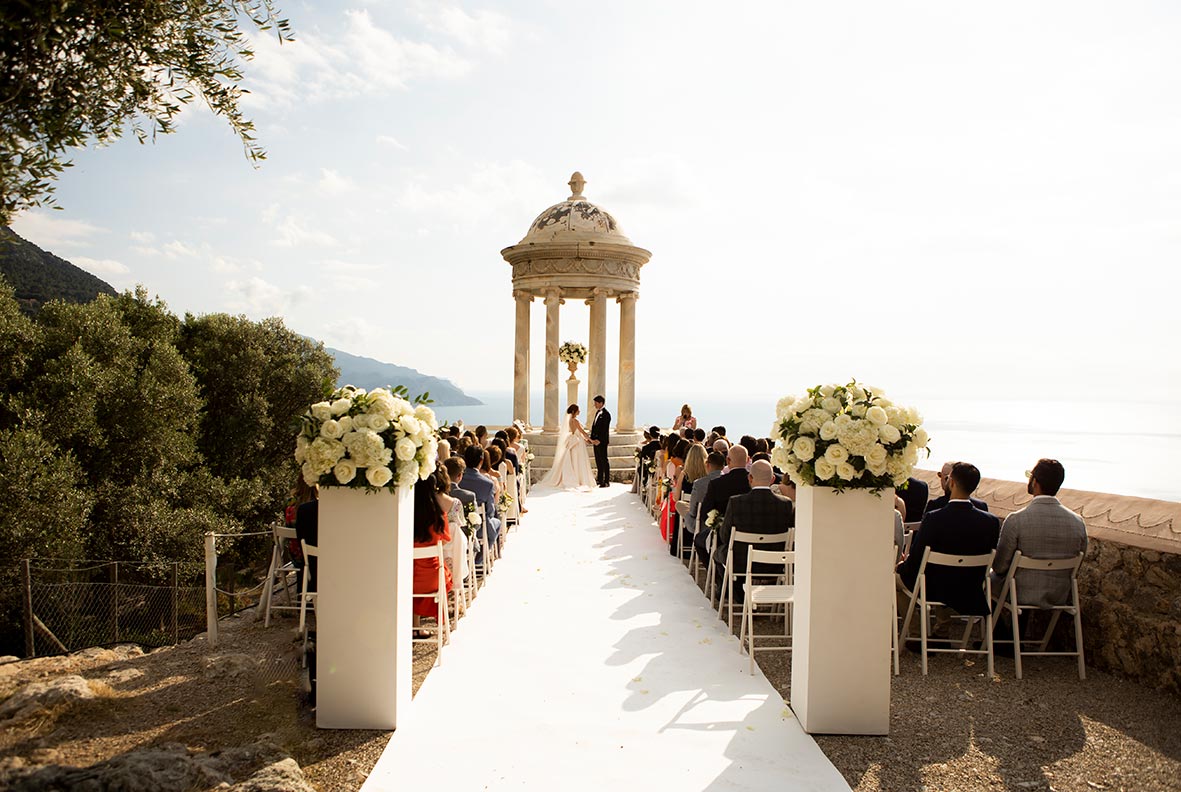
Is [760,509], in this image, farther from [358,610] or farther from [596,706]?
[358,610]

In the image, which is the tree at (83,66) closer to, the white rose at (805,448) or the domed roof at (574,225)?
the white rose at (805,448)

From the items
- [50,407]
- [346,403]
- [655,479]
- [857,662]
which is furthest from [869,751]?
[50,407]

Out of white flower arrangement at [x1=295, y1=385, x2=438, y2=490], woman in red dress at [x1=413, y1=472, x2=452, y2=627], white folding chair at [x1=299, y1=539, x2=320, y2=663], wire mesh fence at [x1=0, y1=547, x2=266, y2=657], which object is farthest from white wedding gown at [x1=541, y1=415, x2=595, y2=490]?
white flower arrangement at [x1=295, y1=385, x2=438, y2=490]

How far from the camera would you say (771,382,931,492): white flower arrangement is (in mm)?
5254

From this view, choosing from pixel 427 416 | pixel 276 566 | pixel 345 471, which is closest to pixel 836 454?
pixel 427 416

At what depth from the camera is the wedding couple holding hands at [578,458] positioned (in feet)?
62.5

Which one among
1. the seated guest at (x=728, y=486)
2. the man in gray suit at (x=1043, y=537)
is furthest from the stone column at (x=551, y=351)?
the man in gray suit at (x=1043, y=537)

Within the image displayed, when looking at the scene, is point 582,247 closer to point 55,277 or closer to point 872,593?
point 872,593

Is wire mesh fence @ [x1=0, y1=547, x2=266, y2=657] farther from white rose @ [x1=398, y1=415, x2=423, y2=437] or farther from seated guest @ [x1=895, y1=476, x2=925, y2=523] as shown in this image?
seated guest @ [x1=895, y1=476, x2=925, y2=523]

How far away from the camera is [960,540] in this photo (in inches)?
259

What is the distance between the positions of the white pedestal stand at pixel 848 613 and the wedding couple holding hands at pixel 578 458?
1339cm

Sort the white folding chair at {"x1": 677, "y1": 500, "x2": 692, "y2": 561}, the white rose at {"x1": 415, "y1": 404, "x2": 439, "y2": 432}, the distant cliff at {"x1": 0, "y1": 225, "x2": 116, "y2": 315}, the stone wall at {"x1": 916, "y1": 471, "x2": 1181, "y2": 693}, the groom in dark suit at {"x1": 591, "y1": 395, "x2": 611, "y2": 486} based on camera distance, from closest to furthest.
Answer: the white rose at {"x1": 415, "y1": 404, "x2": 439, "y2": 432}
the stone wall at {"x1": 916, "y1": 471, "x2": 1181, "y2": 693}
the white folding chair at {"x1": 677, "y1": 500, "x2": 692, "y2": 561}
the groom in dark suit at {"x1": 591, "y1": 395, "x2": 611, "y2": 486}
the distant cliff at {"x1": 0, "y1": 225, "x2": 116, "y2": 315}

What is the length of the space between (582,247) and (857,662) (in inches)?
675

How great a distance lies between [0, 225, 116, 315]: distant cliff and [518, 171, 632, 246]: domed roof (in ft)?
49.8
